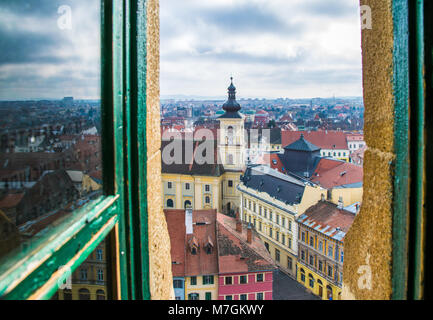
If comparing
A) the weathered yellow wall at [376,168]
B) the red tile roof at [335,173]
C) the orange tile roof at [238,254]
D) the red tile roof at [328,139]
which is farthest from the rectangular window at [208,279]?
the red tile roof at [328,139]

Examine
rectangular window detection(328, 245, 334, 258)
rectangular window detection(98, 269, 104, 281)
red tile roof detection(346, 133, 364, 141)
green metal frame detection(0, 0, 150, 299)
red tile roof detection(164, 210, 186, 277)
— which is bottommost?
rectangular window detection(328, 245, 334, 258)

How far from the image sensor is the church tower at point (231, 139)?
28.8 m

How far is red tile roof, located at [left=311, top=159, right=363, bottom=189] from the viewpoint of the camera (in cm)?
2547

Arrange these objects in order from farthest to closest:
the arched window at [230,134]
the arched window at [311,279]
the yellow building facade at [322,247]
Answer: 1. the arched window at [230,134]
2. the arched window at [311,279]
3. the yellow building facade at [322,247]

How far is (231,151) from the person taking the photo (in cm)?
2897

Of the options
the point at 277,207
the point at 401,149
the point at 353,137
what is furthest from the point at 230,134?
the point at 401,149

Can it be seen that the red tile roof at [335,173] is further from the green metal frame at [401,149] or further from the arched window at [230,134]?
the green metal frame at [401,149]

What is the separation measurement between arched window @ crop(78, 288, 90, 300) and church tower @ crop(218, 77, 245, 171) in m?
28.0

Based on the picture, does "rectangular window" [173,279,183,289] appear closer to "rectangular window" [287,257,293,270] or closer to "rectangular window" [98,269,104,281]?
"rectangular window" [287,257,293,270]

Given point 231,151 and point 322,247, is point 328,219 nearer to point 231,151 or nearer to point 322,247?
point 322,247

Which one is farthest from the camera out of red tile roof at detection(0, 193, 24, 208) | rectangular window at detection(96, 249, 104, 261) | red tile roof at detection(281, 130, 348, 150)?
red tile roof at detection(281, 130, 348, 150)

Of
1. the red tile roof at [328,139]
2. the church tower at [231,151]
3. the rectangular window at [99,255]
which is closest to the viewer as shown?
the rectangular window at [99,255]

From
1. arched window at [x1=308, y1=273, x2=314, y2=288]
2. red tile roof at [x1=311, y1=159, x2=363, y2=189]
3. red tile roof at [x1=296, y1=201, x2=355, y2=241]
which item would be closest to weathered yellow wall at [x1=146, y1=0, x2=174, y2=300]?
red tile roof at [x1=296, y1=201, x2=355, y2=241]
